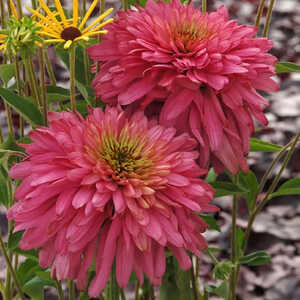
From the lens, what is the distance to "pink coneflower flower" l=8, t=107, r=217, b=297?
294 mm

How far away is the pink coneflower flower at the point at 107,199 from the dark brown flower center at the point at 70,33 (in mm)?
47

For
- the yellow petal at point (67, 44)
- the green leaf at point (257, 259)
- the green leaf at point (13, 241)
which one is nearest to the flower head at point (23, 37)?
the yellow petal at point (67, 44)

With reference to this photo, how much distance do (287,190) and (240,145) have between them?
0.17 meters

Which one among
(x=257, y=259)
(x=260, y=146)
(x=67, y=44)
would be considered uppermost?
(x=67, y=44)

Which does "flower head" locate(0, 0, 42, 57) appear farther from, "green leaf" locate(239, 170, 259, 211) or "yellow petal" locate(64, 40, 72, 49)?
"green leaf" locate(239, 170, 259, 211)

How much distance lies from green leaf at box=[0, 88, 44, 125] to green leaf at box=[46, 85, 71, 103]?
26 millimetres

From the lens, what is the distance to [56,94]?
0.41 meters

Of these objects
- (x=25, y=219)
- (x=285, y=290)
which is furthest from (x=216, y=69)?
Result: (x=285, y=290)

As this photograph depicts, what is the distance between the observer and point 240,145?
13.5 inches

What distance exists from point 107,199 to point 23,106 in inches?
4.6

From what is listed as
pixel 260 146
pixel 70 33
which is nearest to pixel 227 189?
pixel 260 146

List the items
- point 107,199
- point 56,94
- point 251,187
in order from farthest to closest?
point 251,187, point 56,94, point 107,199

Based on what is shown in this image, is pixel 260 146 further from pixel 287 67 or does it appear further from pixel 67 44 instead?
pixel 67 44

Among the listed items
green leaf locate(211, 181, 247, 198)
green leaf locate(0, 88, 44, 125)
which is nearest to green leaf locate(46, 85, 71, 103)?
green leaf locate(0, 88, 44, 125)
